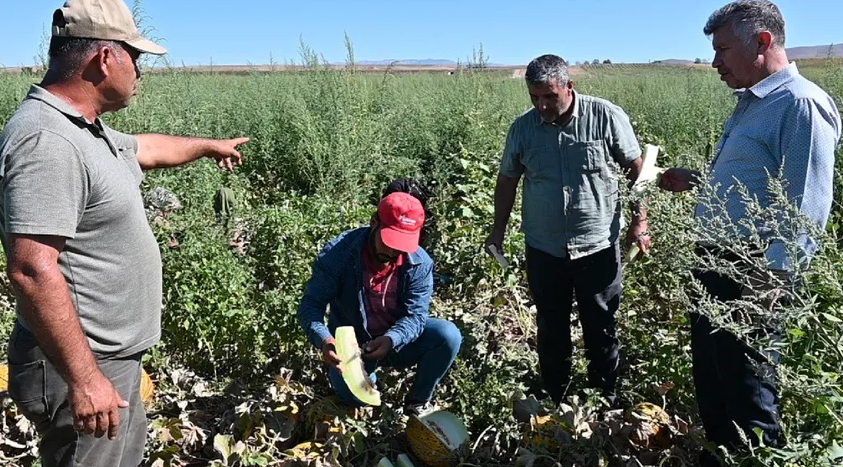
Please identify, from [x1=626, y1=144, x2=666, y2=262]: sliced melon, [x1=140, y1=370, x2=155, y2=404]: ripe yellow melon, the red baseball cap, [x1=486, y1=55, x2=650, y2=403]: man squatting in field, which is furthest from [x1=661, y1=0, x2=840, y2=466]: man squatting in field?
[x1=140, y1=370, x2=155, y2=404]: ripe yellow melon

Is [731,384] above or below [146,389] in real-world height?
above

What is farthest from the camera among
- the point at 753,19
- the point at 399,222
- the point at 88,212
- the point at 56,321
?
the point at 399,222

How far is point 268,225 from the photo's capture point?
3.86m

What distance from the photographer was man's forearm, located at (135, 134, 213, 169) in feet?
8.82

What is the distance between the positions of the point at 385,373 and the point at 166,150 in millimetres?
1445

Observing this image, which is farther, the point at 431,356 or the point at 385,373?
the point at 385,373

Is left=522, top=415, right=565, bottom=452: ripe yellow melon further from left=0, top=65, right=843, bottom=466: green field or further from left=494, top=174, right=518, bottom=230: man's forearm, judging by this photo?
left=494, top=174, right=518, bottom=230: man's forearm

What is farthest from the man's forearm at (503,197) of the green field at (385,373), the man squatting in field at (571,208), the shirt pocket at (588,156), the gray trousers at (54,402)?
the gray trousers at (54,402)

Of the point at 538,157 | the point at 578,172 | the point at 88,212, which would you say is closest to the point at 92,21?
the point at 88,212

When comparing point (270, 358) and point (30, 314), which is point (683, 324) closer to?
point (270, 358)

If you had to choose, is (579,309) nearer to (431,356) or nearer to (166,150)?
(431,356)

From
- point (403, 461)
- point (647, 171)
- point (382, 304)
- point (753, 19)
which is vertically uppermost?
point (753, 19)

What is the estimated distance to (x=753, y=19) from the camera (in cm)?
229

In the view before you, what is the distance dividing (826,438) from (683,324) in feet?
4.50
